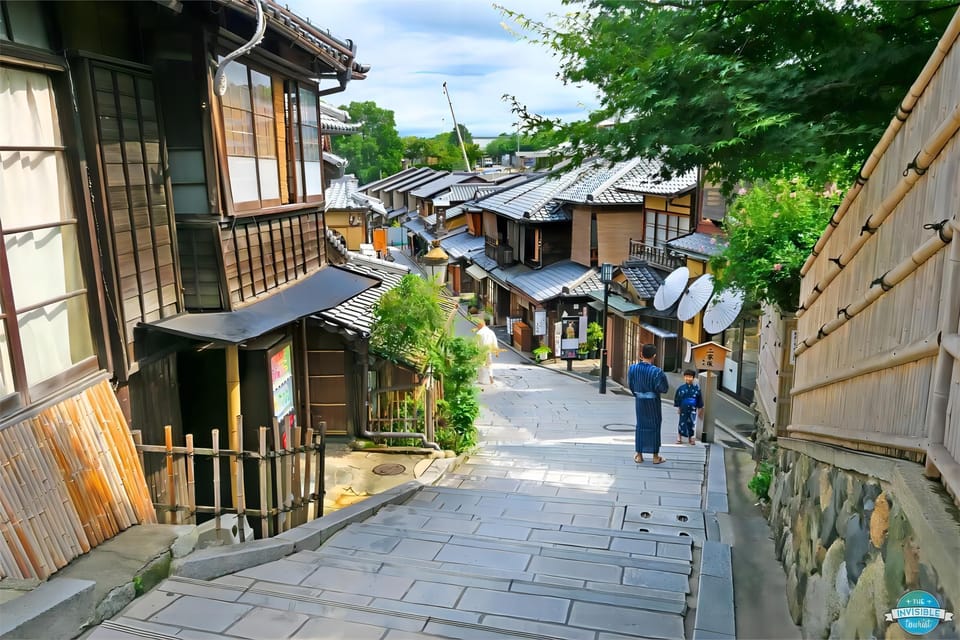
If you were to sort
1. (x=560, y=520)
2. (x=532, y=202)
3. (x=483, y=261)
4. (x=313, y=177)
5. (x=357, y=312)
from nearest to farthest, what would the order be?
(x=560, y=520) < (x=313, y=177) < (x=357, y=312) < (x=532, y=202) < (x=483, y=261)

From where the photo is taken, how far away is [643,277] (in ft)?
83.6

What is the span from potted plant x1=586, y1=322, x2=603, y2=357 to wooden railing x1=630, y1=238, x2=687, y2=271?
132 inches

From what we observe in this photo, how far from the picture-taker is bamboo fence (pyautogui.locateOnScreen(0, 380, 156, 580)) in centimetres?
484

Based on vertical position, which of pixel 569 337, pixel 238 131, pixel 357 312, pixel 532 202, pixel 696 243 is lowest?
pixel 569 337

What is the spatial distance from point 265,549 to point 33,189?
3827 millimetres

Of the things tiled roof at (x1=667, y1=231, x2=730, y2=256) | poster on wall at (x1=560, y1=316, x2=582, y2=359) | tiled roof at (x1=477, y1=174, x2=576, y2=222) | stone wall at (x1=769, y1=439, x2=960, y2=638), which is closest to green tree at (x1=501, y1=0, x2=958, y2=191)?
stone wall at (x1=769, y1=439, x2=960, y2=638)

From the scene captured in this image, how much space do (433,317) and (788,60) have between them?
7940mm

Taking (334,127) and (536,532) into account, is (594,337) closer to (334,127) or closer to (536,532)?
(334,127)

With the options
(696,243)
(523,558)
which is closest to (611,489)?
(523,558)

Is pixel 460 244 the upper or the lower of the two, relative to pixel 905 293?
lower

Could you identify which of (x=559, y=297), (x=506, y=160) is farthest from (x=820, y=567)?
(x=506, y=160)

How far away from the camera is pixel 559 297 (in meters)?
30.0

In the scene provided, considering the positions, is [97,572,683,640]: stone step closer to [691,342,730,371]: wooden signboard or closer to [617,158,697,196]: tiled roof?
[691,342,730,371]: wooden signboard

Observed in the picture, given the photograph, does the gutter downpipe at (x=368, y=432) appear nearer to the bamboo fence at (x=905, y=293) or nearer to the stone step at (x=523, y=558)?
the stone step at (x=523, y=558)
